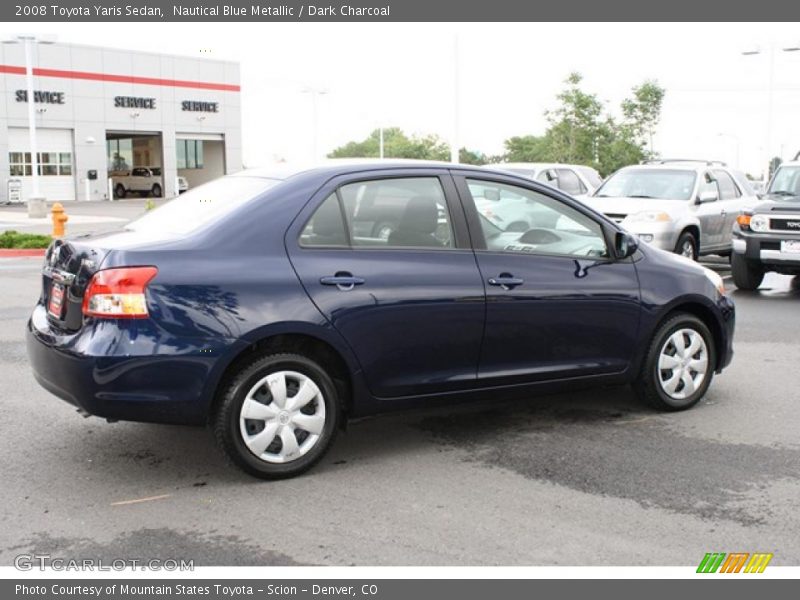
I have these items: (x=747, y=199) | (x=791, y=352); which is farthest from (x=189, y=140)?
(x=791, y=352)

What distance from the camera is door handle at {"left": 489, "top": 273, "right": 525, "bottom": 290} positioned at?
17.9ft

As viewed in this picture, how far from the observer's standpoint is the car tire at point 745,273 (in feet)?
42.3

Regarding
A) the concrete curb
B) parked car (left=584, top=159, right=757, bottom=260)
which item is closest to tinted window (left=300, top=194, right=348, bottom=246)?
parked car (left=584, top=159, right=757, bottom=260)

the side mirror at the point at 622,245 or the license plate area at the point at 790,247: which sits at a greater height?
the side mirror at the point at 622,245

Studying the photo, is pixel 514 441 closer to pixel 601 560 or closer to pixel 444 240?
pixel 444 240

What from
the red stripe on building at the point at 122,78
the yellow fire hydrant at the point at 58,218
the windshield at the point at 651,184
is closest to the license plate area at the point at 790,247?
the windshield at the point at 651,184

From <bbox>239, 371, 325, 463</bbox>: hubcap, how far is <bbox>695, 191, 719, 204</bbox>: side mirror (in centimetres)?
1100

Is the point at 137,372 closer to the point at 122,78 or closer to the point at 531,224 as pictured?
the point at 531,224

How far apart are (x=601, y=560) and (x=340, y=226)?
2.24m

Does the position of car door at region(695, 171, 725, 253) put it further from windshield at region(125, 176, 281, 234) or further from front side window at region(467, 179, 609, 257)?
windshield at region(125, 176, 281, 234)

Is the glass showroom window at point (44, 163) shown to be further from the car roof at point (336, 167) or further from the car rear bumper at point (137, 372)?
the car rear bumper at point (137, 372)

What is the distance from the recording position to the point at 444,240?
5.41m

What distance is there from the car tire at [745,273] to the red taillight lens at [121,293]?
10.2 meters

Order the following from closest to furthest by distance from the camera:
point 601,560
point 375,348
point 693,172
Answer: point 601,560, point 375,348, point 693,172
